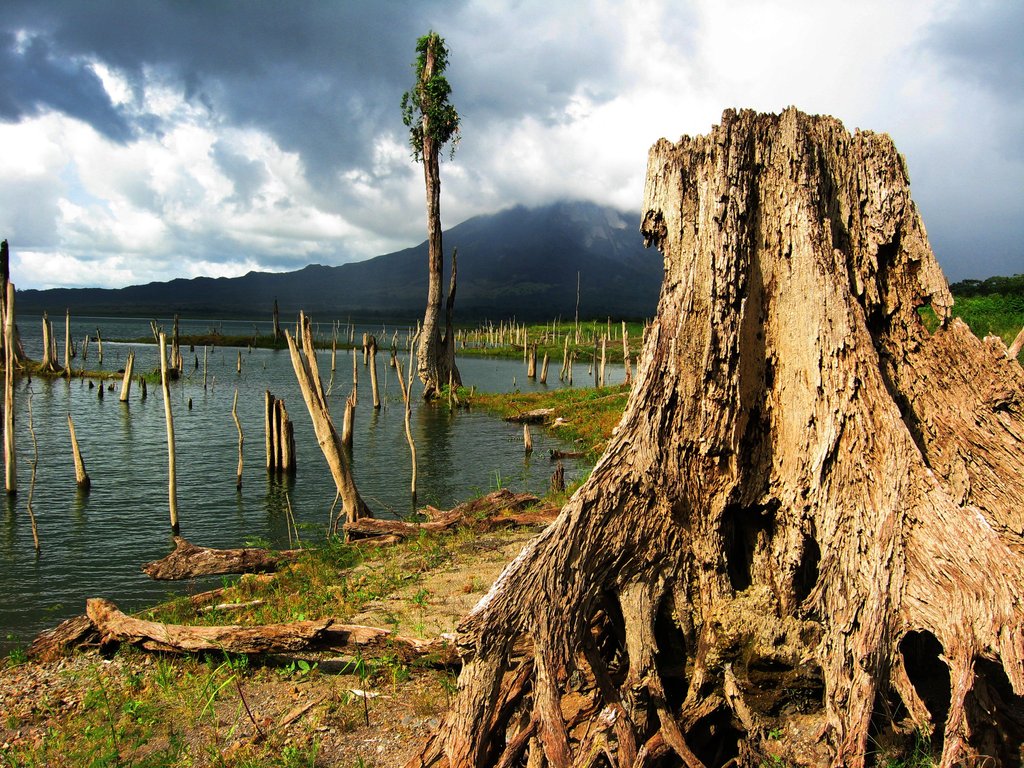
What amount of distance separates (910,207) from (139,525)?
53.5ft

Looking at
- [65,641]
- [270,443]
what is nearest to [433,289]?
[270,443]

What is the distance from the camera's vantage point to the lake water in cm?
1267

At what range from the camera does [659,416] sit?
5.04m

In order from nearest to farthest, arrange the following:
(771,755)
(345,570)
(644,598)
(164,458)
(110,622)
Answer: (771,755)
(644,598)
(110,622)
(345,570)
(164,458)

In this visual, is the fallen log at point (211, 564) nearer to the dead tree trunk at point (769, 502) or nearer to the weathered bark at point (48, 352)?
the dead tree trunk at point (769, 502)

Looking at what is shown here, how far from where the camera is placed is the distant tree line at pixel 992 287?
1603 inches

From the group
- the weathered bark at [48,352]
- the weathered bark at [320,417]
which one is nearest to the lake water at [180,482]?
the weathered bark at [320,417]

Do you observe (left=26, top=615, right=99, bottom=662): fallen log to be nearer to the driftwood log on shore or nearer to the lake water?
the lake water

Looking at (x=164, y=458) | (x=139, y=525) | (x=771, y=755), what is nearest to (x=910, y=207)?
(x=771, y=755)

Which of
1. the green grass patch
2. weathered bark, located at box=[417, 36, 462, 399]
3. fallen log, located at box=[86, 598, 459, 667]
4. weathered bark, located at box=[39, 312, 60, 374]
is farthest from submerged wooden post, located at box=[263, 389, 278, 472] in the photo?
weathered bark, located at box=[39, 312, 60, 374]

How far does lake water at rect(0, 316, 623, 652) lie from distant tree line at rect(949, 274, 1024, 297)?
99.9 ft

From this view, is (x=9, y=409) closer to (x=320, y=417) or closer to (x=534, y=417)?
(x=320, y=417)

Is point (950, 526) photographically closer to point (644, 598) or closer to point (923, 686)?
point (923, 686)

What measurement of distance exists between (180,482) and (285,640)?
14590mm
